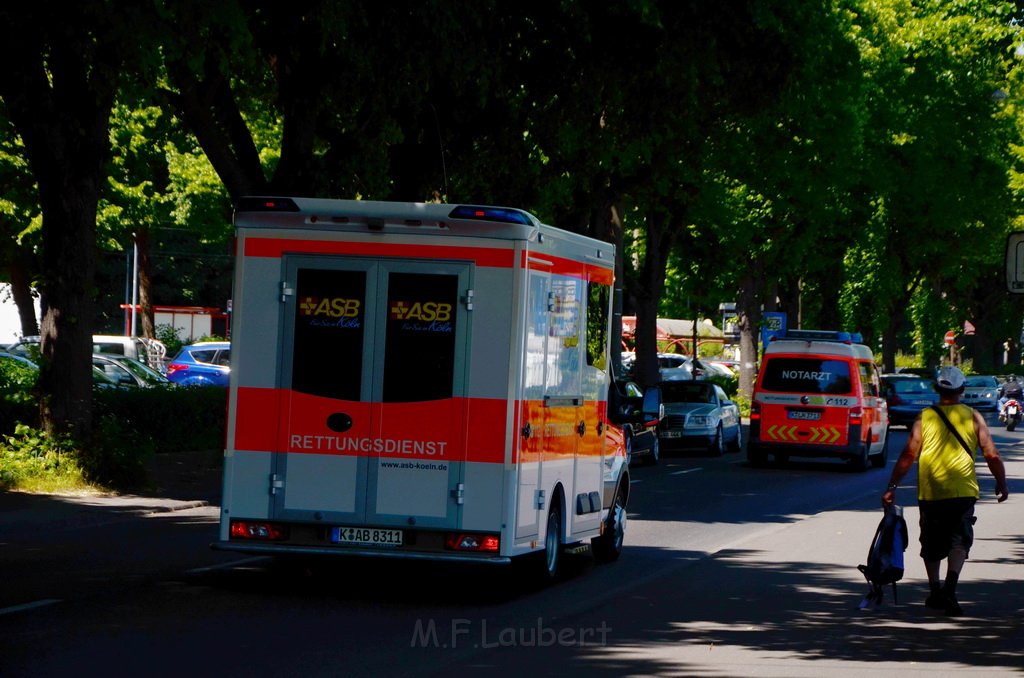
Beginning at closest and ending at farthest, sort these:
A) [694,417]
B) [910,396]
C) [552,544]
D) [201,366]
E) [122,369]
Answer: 1. [552,544]
2. [694,417]
3. [122,369]
4. [201,366]
5. [910,396]

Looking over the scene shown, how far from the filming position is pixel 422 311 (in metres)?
12.1

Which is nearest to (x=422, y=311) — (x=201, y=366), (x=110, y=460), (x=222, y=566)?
(x=222, y=566)

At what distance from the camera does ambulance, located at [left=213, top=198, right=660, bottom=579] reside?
39.2 feet

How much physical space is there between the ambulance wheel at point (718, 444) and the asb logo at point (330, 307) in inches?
895

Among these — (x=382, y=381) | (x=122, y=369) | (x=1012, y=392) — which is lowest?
(x=382, y=381)

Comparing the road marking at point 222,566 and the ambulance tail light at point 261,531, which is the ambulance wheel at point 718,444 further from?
the ambulance tail light at point 261,531

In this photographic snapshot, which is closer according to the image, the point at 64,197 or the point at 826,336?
the point at 64,197

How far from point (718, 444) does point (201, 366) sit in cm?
1622

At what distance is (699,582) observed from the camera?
1380 centimetres

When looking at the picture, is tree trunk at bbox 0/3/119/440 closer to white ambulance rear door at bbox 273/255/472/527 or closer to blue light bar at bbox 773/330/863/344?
white ambulance rear door at bbox 273/255/472/527

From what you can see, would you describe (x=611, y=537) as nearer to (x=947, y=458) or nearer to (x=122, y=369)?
(x=947, y=458)

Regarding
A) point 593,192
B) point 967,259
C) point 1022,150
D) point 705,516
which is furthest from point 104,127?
point 967,259

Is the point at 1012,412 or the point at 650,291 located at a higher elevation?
the point at 650,291

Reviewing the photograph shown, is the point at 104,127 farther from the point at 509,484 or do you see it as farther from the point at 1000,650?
the point at 1000,650
